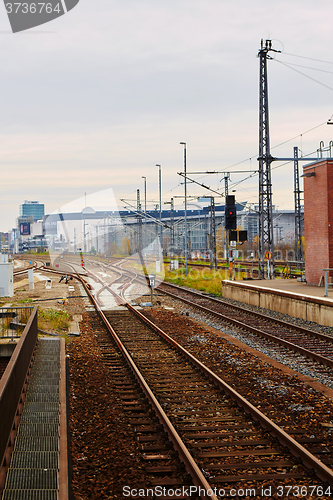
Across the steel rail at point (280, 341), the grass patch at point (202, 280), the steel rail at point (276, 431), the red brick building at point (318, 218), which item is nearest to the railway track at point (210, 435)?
the steel rail at point (276, 431)

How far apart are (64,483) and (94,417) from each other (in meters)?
2.68

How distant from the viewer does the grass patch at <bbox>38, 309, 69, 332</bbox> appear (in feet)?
51.7

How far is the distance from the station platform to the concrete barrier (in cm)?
989

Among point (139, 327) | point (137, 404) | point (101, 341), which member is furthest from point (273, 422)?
point (139, 327)

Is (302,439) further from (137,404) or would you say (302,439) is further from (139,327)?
(139,327)

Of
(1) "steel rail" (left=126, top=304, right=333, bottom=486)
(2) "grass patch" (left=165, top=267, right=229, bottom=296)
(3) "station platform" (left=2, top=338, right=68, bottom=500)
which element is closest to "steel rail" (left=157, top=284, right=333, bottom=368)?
(1) "steel rail" (left=126, top=304, right=333, bottom=486)

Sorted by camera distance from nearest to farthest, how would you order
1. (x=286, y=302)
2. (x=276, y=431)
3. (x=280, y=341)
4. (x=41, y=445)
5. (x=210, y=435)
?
1. (x=41, y=445)
2. (x=276, y=431)
3. (x=210, y=435)
4. (x=280, y=341)
5. (x=286, y=302)

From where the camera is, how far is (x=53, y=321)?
16.6 metres

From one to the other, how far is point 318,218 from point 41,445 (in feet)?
60.5

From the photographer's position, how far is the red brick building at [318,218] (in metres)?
21.0

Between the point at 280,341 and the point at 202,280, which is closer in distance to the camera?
the point at 280,341

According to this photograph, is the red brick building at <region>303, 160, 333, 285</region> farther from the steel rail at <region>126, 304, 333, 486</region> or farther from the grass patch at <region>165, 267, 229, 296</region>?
the steel rail at <region>126, 304, 333, 486</region>

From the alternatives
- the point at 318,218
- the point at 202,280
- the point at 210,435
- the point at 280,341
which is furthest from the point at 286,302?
the point at 202,280

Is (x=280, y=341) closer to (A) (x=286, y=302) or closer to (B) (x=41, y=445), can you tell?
(A) (x=286, y=302)
